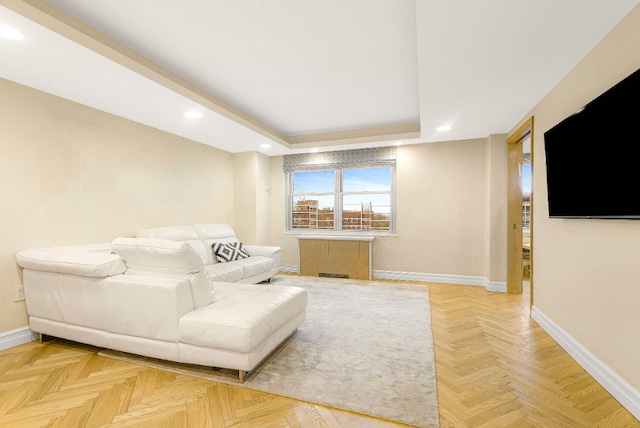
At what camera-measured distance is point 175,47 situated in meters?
2.33

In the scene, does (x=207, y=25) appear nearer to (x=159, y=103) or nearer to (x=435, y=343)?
(x=159, y=103)

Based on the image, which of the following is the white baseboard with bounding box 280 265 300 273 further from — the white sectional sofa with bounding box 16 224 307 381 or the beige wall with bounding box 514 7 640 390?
the beige wall with bounding box 514 7 640 390

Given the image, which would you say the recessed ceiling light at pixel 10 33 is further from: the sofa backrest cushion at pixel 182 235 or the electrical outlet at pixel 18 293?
the sofa backrest cushion at pixel 182 235

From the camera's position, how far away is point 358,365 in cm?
210

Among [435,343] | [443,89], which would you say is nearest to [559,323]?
[435,343]

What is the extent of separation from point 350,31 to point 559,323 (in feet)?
9.97

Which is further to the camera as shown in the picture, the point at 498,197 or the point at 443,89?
the point at 498,197

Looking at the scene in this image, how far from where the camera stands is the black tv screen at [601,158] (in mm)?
1511

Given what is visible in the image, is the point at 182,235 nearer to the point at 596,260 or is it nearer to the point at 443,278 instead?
the point at 443,278

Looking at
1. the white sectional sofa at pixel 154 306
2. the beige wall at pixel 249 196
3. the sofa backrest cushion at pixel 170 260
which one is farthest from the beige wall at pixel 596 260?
the beige wall at pixel 249 196

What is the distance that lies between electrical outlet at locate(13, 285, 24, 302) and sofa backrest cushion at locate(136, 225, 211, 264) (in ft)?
3.62

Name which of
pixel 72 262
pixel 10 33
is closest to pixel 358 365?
pixel 72 262

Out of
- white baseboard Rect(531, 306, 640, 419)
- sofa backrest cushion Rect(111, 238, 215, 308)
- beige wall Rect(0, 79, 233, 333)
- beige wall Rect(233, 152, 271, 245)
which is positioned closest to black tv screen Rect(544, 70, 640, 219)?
white baseboard Rect(531, 306, 640, 419)

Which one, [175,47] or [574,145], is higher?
[175,47]
